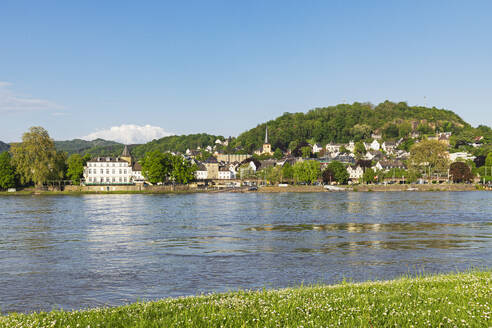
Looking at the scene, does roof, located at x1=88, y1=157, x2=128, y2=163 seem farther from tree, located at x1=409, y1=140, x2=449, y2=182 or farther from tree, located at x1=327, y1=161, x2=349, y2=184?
tree, located at x1=409, y1=140, x2=449, y2=182

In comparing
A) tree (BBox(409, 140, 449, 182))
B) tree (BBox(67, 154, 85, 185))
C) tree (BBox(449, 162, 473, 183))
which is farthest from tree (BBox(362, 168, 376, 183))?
tree (BBox(67, 154, 85, 185))

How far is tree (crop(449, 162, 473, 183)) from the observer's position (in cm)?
16950

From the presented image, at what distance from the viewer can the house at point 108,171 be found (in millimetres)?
167000

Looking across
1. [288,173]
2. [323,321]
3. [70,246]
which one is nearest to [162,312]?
[323,321]

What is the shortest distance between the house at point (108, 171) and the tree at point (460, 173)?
119 metres

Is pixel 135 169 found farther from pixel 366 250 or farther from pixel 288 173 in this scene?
pixel 366 250

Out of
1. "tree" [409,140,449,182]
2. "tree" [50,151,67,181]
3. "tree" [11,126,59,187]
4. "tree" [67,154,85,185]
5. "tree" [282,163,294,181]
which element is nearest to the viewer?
"tree" [11,126,59,187]

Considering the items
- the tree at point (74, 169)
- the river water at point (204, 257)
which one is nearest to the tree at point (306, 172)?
the tree at point (74, 169)

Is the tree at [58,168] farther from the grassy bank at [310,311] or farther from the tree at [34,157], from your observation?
the grassy bank at [310,311]

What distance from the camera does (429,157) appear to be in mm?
181375

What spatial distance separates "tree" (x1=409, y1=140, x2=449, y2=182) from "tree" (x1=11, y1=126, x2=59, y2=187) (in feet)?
441

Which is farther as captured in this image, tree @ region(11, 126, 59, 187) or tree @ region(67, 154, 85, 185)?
tree @ region(67, 154, 85, 185)

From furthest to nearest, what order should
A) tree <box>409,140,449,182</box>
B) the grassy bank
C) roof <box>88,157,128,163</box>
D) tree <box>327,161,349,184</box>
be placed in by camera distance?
tree <box>409,140,449,182</box>
tree <box>327,161,349,184</box>
roof <box>88,157,128,163</box>
the grassy bank

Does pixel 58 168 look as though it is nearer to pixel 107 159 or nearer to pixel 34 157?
pixel 34 157
